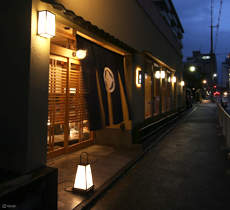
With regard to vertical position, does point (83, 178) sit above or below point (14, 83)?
below

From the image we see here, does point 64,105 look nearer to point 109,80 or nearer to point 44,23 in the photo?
point 109,80

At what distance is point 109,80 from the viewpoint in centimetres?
756

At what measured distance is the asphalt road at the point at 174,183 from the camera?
188 inches

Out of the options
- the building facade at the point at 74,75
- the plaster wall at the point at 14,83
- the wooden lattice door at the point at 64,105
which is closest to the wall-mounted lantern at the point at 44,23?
the building facade at the point at 74,75

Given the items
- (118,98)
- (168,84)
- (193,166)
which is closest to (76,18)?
(118,98)

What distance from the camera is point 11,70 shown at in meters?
3.97

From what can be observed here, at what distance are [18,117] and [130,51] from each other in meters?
5.72

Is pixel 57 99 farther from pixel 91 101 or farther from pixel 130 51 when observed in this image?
pixel 130 51

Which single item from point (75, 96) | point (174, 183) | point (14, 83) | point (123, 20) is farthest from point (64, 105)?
point (174, 183)

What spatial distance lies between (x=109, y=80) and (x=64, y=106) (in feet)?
5.73

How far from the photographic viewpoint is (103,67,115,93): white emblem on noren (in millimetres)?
7317

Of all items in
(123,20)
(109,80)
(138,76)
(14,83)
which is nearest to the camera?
(14,83)

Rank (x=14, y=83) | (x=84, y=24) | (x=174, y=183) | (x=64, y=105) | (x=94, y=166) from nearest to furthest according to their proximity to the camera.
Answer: (x=14, y=83), (x=84, y=24), (x=174, y=183), (x=94, y=166), (x=64, y=105)

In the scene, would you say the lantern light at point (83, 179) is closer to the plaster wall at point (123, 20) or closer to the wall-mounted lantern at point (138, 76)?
the plaster wall at point (123, 20)
